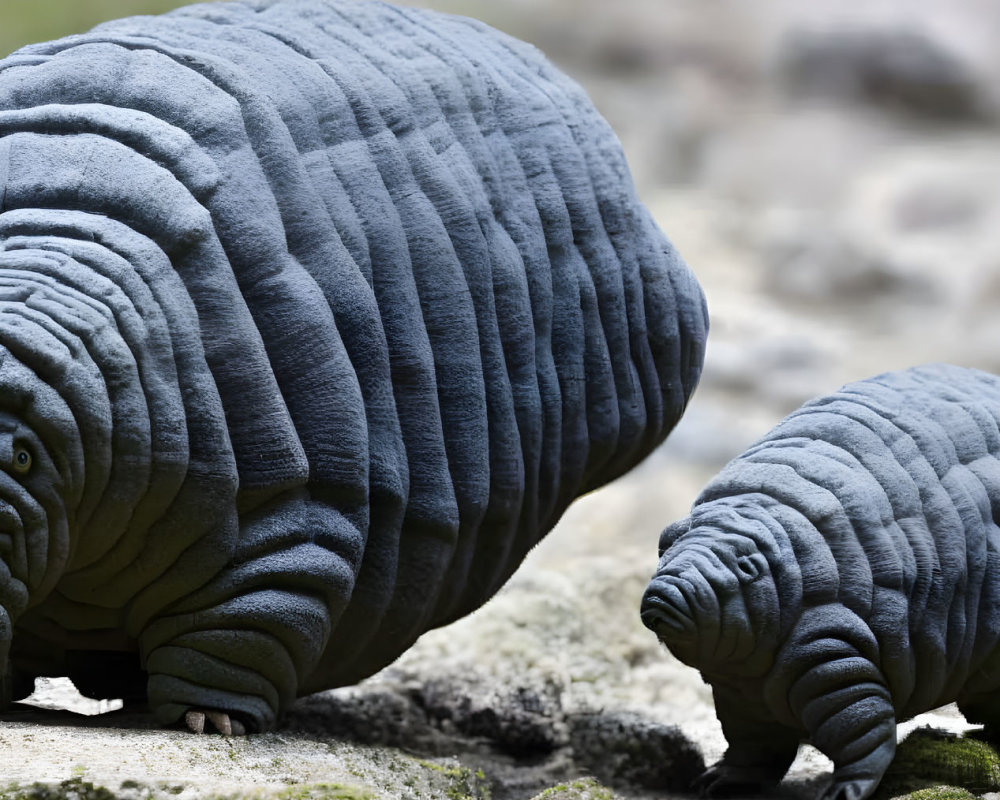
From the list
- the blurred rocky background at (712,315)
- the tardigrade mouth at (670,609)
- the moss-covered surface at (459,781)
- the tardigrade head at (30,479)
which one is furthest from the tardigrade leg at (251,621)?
the tardigrade mouth at (670,609)

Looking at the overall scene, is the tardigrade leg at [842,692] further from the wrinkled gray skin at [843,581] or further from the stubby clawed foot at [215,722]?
the stubby clawed foot at [215,722]

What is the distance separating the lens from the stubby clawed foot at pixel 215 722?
11.5ft

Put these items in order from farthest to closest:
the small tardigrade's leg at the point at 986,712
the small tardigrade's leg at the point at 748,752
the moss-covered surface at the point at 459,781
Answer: the small tardigrade's leg at the point at 986,712
the small tardigrade's leg at the point at 748,752
the moss-covered surface at the point at 459,781

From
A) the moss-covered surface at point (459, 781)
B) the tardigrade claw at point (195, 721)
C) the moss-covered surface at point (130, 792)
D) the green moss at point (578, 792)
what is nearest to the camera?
the moss-covered surface at point (130, 792)

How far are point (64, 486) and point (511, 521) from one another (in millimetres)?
1533

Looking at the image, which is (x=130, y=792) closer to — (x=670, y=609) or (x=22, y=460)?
(x=22, y=460)

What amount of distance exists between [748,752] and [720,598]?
0.77 m

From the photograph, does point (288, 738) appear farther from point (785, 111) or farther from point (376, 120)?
point (785, 111)

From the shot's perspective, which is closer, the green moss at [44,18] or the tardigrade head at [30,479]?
the tardigrade head at [30,479]

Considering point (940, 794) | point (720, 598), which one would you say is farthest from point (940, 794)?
point (720, 598)

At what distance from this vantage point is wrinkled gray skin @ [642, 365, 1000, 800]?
12.9 ft

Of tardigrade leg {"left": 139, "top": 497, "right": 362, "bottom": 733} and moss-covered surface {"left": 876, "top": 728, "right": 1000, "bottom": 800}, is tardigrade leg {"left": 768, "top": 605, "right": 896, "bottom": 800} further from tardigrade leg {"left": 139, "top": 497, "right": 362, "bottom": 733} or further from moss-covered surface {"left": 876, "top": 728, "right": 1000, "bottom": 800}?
tardigrade leg {"left": 139, "top": 497, "right": 362, "bottom": 733}

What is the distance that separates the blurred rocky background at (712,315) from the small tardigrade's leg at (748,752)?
0.29ft

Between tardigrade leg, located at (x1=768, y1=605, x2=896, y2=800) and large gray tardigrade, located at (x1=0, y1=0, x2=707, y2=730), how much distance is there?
3.12ft
